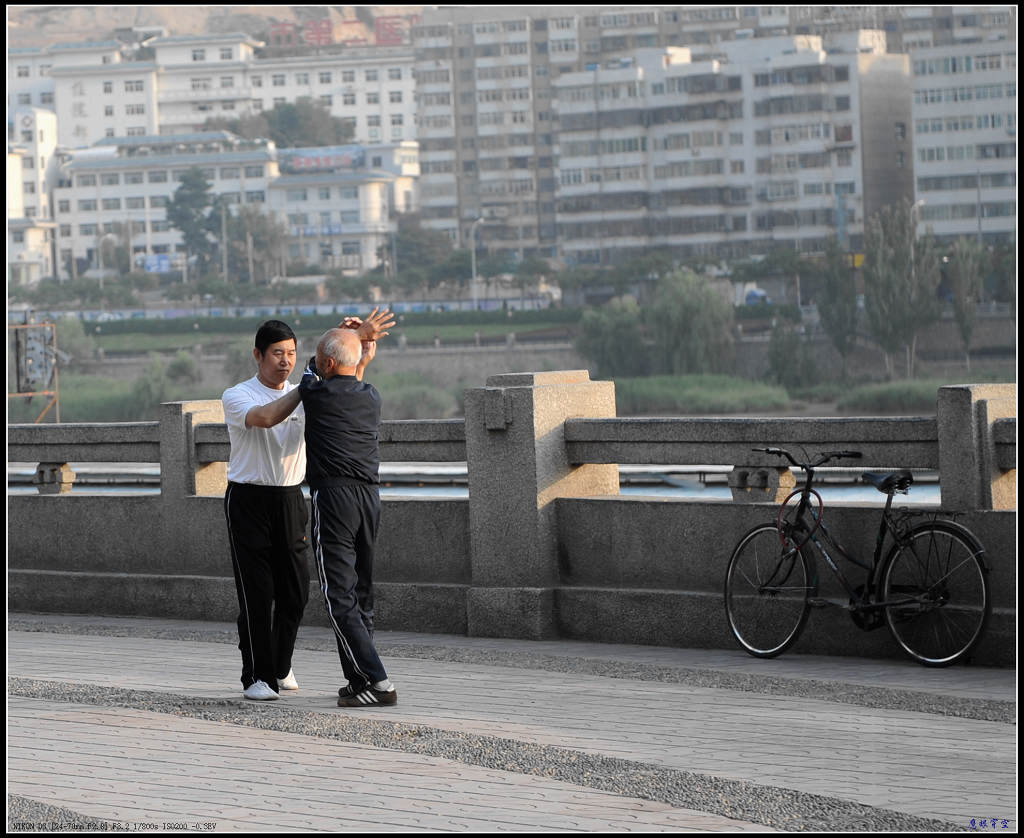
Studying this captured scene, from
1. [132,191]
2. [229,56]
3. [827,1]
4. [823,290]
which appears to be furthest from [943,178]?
[229,56]

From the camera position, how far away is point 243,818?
207 inches

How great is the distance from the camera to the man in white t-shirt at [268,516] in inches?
295

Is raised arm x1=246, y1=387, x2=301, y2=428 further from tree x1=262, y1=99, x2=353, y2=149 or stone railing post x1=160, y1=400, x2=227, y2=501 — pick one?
tree x1=262, y1=99, x2=353, y2=149

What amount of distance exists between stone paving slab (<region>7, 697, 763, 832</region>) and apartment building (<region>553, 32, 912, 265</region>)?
111996 millimetres

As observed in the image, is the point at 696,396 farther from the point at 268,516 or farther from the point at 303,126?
the point at 303,126

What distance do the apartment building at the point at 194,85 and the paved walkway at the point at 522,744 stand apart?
176552 millimetres

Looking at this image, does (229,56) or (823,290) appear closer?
(823,290)

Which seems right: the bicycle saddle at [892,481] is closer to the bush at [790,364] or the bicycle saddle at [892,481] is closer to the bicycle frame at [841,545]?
the bicycle frame at [841,545]

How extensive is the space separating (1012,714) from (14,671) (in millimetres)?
4936

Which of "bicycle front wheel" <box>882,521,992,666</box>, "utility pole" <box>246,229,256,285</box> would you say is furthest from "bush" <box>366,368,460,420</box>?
"bicycle front wheel" <box>882,521,992,666</box>

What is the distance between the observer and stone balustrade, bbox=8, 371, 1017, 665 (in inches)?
328

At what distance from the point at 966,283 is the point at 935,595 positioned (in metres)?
92.2

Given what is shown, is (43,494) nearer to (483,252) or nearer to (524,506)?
(524,506)

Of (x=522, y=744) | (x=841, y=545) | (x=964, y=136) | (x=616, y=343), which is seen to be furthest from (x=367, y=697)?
(x=964, y=136)
